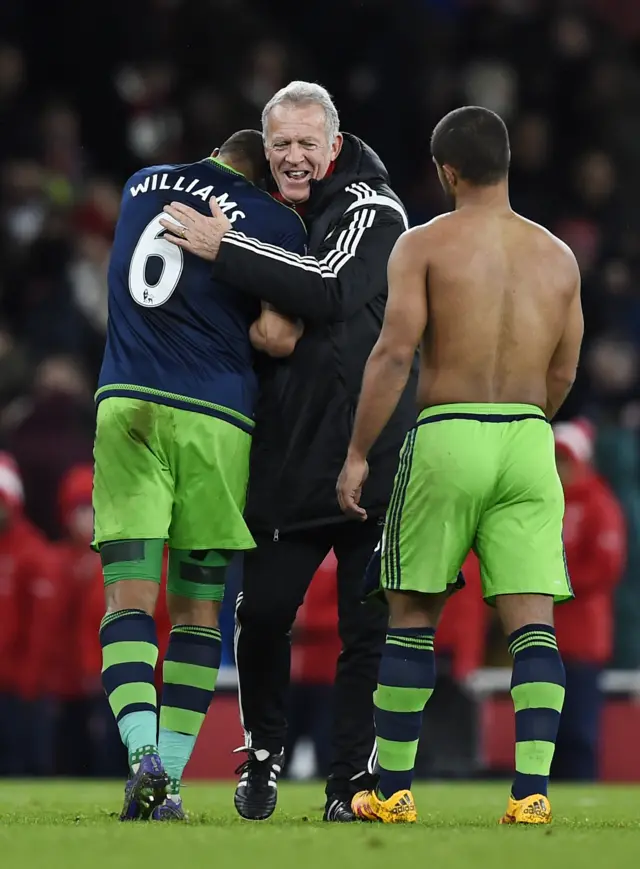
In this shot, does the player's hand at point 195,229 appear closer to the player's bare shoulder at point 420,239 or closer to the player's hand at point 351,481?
the player's bare shoulder at point 420,239

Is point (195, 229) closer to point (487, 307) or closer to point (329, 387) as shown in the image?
point (329, 387)

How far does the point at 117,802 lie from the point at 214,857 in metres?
3.25

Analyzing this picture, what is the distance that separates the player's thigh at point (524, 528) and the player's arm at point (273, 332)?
86cm

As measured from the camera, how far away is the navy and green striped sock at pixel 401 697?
5.99 meters

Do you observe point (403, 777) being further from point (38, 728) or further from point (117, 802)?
point (38, 728)

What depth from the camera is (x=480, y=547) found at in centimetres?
605

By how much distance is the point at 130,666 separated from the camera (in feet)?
19.9

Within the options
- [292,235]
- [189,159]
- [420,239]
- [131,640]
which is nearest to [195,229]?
[292,235]

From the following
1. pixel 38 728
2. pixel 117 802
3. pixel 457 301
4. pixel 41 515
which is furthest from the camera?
pixel 41 515

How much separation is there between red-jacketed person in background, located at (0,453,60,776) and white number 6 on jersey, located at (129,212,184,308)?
18.5ft

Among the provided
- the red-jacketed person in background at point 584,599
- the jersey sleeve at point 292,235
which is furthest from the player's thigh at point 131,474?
the red-jacketed person in background at point 584,599

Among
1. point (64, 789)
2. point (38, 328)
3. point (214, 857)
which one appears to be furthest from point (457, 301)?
point (38, 328)

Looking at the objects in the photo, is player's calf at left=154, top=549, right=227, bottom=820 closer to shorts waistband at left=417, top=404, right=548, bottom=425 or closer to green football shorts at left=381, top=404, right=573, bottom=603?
green football shorts at left=381, top=404, right=573, bottom=603

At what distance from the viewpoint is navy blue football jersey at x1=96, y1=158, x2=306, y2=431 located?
6254 mm
